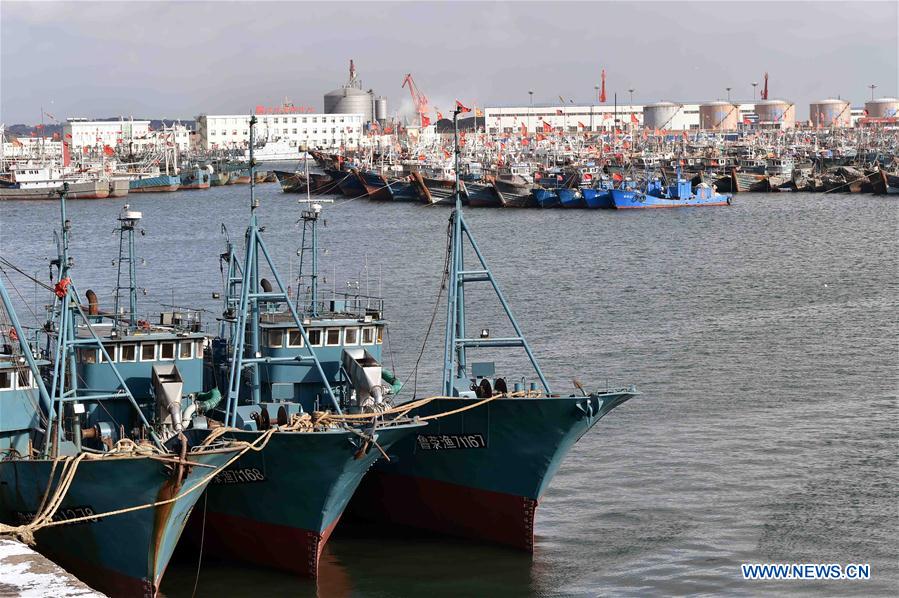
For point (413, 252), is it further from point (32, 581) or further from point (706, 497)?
point (32, 581)

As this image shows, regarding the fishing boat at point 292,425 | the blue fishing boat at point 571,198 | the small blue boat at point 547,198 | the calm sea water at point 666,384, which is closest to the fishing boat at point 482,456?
the calm sea water at point 666,384

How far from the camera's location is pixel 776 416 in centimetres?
2966

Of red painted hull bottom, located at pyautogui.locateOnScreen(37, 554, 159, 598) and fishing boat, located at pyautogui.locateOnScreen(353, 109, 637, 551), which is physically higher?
fishing boat, located at pyautogui.locateOnScreen(353, 109, 637, 551)

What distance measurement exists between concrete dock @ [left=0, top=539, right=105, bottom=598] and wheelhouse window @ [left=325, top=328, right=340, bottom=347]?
368 inches

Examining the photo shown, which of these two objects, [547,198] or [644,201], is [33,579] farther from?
[547,198]

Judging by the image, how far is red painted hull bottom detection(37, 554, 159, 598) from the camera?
62.1 ft

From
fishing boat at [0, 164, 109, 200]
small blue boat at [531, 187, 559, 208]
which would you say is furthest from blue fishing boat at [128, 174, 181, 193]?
small blue boat at [531, 187, 559, 208]

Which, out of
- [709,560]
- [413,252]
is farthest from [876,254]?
[709,560]

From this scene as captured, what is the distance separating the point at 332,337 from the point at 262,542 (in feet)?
13.1

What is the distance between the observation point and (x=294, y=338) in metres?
23.0

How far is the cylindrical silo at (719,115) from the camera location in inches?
7172

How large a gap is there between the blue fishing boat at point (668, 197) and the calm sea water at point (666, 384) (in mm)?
15013

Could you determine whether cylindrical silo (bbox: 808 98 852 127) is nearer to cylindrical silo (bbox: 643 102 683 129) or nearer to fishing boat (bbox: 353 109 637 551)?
cylindrical silo (bbox: 643 102 683 129)

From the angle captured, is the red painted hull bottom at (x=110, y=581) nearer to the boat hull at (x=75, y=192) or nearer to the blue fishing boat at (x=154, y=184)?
the boat hull at (x=75, y=192)
